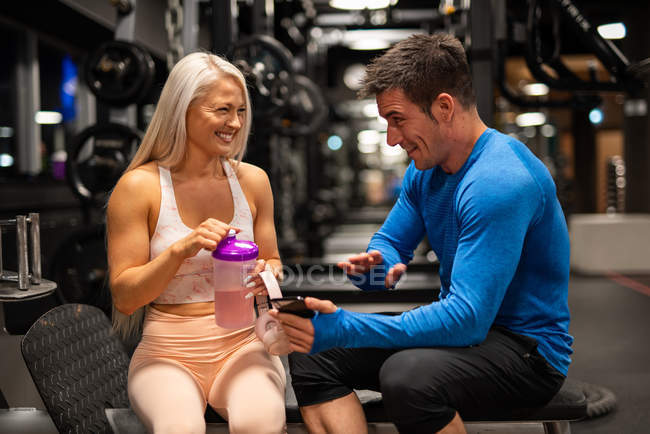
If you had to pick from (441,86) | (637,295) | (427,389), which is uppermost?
(441,86)

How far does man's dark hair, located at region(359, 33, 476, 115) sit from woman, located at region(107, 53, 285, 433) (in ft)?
1.52

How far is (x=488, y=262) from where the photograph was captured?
4.51ft

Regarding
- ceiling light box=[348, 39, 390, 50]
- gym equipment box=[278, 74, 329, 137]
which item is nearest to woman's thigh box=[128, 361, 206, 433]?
gym equipment box=[278, 74, 329, 137]

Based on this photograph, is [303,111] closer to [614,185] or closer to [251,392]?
[614,185]

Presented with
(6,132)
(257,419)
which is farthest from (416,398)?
(6,132)

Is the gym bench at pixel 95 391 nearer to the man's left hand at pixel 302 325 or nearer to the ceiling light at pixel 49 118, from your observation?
the man's left hand at pixel 302 325

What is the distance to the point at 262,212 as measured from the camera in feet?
6.23

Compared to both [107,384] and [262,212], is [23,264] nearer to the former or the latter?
[107,384]

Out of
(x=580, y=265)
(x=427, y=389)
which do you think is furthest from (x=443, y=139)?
(x=580, y=265)

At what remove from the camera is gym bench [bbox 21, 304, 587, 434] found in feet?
5.24

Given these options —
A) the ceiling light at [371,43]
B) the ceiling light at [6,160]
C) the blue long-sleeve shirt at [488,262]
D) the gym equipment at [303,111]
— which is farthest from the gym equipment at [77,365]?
the ceiling light at [371,43]

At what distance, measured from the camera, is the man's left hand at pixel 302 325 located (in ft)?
4.51

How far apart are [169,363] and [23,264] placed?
20.8 inches

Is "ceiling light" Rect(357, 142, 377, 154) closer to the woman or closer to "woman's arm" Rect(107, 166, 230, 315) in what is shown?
the woman
